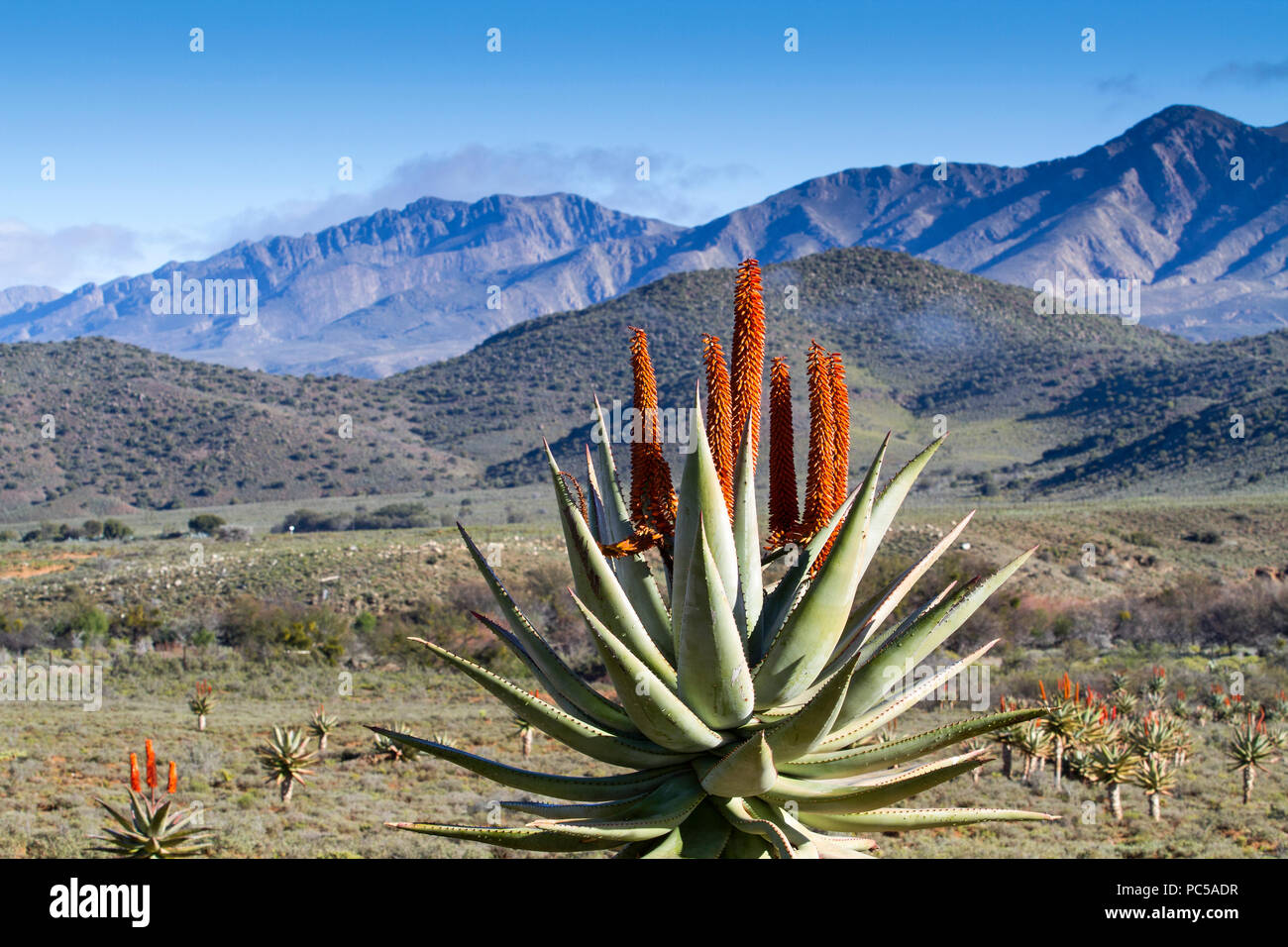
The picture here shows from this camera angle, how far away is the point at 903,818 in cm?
256

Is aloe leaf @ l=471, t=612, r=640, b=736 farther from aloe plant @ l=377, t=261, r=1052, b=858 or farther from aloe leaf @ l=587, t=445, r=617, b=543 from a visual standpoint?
aloe leaf @ l=587, t=445, r=617, b=543

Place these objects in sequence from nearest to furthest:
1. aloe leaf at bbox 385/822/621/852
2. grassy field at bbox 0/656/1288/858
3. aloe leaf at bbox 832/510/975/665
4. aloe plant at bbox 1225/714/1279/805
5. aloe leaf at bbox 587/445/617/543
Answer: aloe leaf at bbox 385/822/621/852
aloe leaf at bbox 832/510/975/665
aloe leaf at bbox 587/445/617/543
grassy field at bbox 0/656/1288/858
aloe plant at bbox 1225/714/1279/805

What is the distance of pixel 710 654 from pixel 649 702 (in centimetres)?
18

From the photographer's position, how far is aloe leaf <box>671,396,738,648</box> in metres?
2.48

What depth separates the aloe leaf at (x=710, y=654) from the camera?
2.34m

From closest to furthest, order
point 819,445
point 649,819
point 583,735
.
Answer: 1. point 649,819
2. point 583,735
3. point 819,445

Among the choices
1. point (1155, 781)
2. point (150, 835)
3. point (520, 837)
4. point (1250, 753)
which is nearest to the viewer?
point (520, 837)

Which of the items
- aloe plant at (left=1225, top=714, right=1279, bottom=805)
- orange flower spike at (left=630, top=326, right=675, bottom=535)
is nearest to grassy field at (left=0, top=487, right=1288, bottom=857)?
aloe plant at (left=1225, top=714, right=1279, bottom=805)

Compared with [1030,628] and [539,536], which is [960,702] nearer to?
[1030,628]

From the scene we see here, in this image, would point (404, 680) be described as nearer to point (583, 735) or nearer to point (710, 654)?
point (583, 735)

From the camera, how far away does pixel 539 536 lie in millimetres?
43062

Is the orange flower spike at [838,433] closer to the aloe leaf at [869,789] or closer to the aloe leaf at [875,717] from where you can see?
the aloe leaf at [875,717]

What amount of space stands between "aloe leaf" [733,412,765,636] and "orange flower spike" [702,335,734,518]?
0.11ft

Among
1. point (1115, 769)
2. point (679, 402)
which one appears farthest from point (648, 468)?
point (679, 402)
